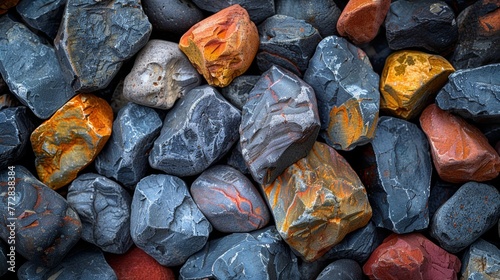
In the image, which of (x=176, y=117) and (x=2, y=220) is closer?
(x=2, y=220)

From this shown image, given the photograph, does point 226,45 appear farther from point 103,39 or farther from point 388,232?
point 388,232

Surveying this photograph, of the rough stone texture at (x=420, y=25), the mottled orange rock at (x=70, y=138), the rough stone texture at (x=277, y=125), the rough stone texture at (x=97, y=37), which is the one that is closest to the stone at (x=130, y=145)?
the mottled orange rock at (x=70, y=138)

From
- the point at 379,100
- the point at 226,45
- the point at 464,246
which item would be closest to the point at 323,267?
the point at 464,246

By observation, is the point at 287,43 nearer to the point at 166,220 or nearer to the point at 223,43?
Result: the point at 223,43

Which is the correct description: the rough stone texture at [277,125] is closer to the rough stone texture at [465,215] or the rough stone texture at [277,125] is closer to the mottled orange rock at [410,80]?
the mottled orange rock at [410,80]

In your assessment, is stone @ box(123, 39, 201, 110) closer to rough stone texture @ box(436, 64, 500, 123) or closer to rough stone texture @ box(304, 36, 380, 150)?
rough stone texture @ box(304, 36, 380, 150)

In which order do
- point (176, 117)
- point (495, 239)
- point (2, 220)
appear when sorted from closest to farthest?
point (2, 220)
point (176, 117)
point (495, 239)
